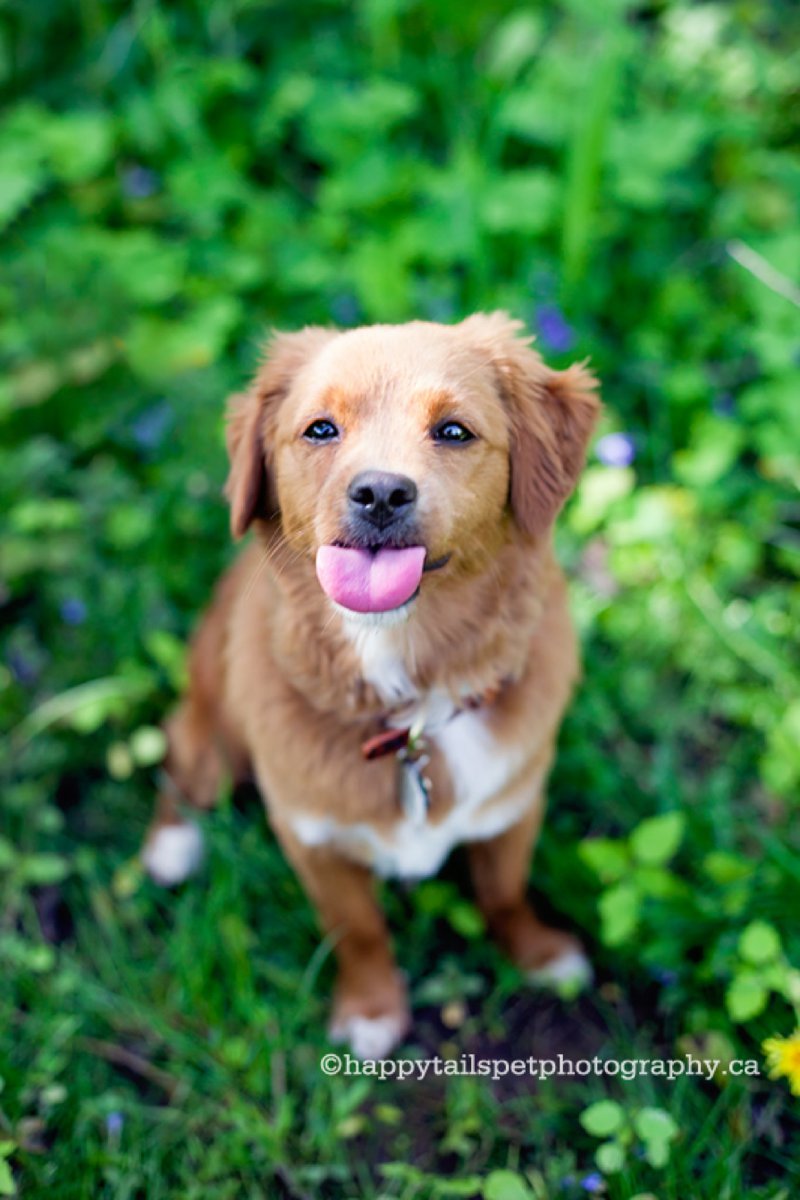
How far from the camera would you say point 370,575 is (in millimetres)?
1851

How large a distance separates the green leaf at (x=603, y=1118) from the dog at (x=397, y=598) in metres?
0.60

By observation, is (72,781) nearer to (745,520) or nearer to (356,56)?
(745,520)

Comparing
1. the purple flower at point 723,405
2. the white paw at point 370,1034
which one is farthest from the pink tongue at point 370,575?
the purple flower at point 723,405

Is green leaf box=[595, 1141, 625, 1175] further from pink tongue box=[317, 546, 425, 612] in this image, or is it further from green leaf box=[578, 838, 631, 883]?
pink tongue box=[317, 546, 425, 612]

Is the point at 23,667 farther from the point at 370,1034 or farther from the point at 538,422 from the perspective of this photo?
the point at 538,422

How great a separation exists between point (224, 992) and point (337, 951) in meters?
0.32

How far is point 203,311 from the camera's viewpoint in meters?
3.72

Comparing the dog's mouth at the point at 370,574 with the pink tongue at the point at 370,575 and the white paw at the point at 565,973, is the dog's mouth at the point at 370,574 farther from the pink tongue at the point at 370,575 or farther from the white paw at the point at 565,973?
the white paw at the point at 565,973

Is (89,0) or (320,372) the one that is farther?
(89,0)

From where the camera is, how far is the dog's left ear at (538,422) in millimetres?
2084

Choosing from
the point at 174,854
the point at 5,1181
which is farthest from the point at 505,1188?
the point at 174,854

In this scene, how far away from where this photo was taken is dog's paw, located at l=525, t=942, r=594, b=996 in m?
2.70

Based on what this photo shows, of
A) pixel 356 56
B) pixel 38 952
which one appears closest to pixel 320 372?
pixel 38 952

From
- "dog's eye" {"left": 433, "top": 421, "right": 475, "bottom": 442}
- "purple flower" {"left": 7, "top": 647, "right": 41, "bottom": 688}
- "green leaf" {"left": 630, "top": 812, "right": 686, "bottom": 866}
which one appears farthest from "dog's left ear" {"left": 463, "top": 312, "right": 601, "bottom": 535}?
"purple flower" {"left": 7, "top": 647, "right": 41, "bottom": 688}
